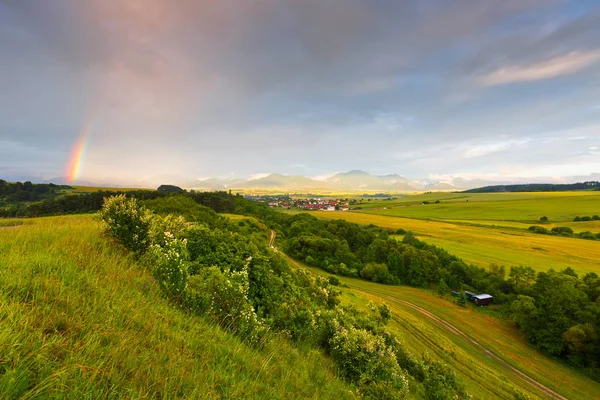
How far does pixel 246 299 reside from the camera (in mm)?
8203

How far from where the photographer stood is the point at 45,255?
19.0ft

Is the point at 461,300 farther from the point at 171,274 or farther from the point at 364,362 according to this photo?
the point at 171,274

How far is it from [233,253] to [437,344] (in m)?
29.5

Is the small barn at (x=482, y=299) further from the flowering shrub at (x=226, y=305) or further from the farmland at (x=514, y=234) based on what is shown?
the flowering shrub at (x=226, y=305)

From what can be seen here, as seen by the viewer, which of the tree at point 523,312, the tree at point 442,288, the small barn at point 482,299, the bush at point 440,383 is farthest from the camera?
the tree at point 442,288

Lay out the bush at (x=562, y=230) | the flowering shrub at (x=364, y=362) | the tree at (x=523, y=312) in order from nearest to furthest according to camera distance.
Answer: the flowering shrub at (x=364, y=362) → the tree at (x=523, y=312) → the bush at (x=562, y=230)

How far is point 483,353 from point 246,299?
129 ft

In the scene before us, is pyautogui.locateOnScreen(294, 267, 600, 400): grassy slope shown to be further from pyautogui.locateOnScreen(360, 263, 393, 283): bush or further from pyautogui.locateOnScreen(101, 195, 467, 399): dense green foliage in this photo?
pyautogui.locateOnScreen(360, 263, 393, 283): bush

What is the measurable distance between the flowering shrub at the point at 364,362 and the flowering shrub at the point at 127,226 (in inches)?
403

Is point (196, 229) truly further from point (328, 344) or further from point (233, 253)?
point (328, 344)

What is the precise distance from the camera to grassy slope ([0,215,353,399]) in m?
2.71

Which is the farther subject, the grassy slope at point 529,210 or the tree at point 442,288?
the grassy slope at point 529,210

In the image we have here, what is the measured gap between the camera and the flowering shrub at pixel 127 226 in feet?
28.1

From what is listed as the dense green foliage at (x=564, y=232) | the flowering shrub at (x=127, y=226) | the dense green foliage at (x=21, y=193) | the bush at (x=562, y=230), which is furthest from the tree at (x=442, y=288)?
the dense green foliage at (x=21, y=193)
